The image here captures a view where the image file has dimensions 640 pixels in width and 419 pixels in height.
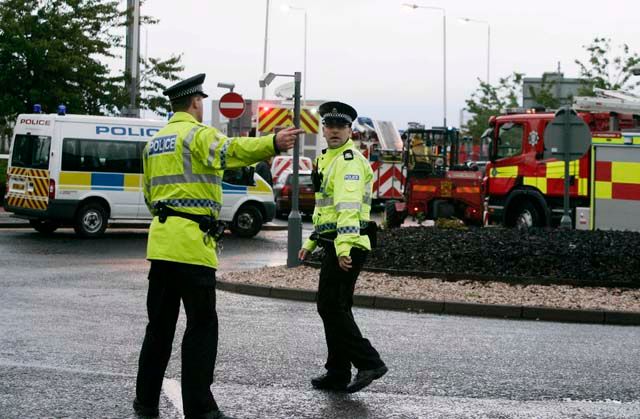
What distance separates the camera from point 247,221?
2488 centimetres

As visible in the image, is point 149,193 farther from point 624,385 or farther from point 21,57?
point 21,57

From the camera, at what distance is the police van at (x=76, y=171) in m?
22.3

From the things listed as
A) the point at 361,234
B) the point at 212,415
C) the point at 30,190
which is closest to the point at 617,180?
the point at 30,190

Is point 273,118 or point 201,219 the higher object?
point 273,118

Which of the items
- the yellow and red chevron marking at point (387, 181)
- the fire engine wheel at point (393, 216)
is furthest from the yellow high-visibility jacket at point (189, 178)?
the yellow and red chevron marking at point (387, 181)

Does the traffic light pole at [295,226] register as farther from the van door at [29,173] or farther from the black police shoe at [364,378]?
the black police shoe at [364,378]

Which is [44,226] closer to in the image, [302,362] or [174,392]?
[302,362]

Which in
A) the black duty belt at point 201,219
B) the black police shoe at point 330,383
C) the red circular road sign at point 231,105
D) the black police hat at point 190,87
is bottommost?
the black police shoe at point 330,383

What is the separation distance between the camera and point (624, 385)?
27.2ft

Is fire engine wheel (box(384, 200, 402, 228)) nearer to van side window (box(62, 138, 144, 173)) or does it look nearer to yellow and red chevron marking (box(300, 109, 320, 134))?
yellow and red chevron marking (box(300, 109, 320, 134))

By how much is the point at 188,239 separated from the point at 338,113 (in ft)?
5.25

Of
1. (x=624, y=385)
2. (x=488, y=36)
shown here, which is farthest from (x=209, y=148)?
(x=488, y=36)

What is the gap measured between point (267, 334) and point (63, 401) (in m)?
3.33

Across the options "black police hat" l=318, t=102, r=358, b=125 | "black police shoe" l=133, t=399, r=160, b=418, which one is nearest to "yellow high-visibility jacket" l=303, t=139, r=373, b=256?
"black police hat" l=318, t=102, r=358, b=125
